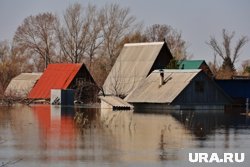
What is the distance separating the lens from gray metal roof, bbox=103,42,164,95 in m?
64.6

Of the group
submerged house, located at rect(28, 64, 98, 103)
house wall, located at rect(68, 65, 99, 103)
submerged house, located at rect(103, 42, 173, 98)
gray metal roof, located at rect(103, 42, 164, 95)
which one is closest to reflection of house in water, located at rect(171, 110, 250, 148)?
gray metal roof, located at rect(103, 42, 164, 95)

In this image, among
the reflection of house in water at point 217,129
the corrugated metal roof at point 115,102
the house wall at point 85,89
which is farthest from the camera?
the house wall at point 85,89

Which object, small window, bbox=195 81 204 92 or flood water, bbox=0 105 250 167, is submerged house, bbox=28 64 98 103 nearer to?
small window, bbox=195 81 204 92

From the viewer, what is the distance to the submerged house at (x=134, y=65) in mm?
64688

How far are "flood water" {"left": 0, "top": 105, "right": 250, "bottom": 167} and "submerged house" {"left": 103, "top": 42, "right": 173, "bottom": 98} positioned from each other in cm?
2632

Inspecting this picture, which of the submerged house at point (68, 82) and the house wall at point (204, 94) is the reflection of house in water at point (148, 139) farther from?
the submerged house at point (68, 82)

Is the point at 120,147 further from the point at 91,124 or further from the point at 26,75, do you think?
the point at 26,75

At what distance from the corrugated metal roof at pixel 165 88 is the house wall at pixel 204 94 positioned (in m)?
0.49

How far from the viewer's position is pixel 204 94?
55.5 m

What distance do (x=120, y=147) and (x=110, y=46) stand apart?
62.2m

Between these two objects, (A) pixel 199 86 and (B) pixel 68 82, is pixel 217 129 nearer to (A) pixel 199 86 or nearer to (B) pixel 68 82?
(A) pixel 199 86

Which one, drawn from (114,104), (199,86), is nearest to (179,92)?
(199,86)

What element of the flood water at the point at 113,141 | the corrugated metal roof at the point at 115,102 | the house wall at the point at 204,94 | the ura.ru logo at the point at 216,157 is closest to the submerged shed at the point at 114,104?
the corrugated metal roof at the point at 115,102

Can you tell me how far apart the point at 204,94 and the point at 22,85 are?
2490cm
